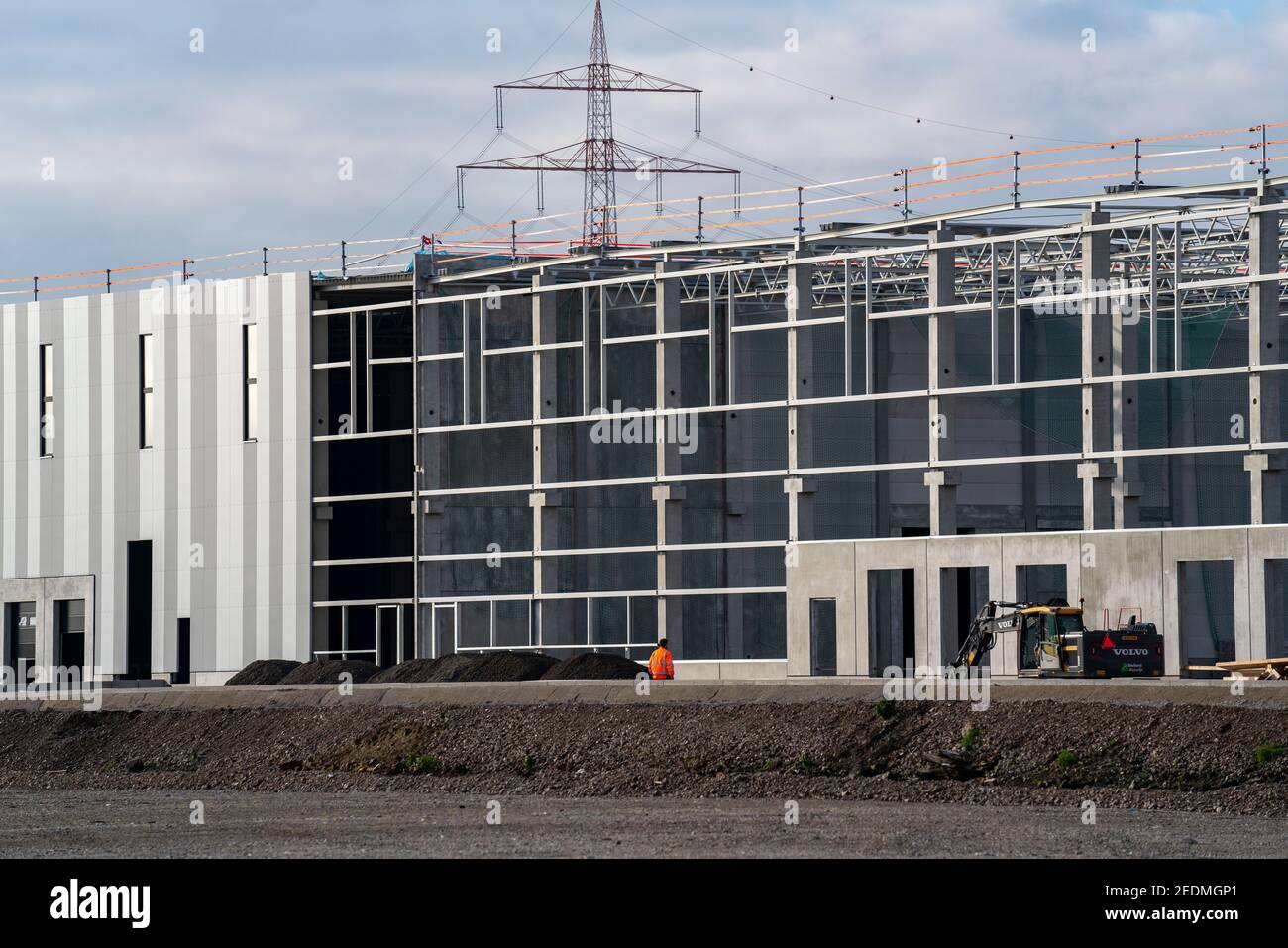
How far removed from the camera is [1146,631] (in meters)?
32.9

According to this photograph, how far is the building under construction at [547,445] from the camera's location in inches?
1831

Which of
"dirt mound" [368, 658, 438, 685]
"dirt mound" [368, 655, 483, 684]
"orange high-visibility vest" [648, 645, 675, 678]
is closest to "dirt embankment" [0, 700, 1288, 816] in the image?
"dirt mound" [368, 655, 483, 684]

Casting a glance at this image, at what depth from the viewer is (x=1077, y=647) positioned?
107ft

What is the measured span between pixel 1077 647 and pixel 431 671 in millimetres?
13903

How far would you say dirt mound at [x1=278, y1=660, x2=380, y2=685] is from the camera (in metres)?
42.0

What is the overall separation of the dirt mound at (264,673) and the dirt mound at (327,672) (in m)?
0.76

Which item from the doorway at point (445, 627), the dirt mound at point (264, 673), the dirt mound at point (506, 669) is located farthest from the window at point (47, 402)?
the dirt mound at point (506, 669)

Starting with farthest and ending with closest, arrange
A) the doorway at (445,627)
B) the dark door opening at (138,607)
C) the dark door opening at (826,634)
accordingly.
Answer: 1. the dark door opening at (138,607)
2. the doorway at (445,627)
3. the dark door opening at (826,634)

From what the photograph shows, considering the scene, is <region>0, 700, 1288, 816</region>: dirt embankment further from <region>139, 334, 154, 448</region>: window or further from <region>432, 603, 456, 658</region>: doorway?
<region>139, 334, 154, 448</region>: window

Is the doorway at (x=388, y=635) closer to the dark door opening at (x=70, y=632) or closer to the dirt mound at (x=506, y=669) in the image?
the dark door opening at (x=70, y=632)

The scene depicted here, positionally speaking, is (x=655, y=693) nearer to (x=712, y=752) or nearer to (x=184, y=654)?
(x=712, y=752)

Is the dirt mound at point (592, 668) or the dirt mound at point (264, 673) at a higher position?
the dirt mound at point (592, 668)

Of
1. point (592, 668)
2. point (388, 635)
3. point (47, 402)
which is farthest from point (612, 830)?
point (47, 402)
